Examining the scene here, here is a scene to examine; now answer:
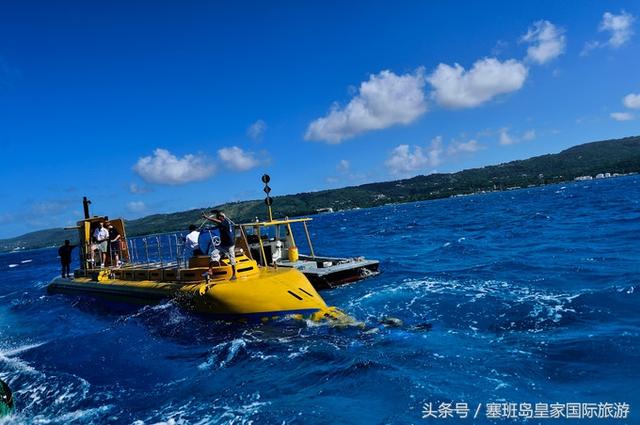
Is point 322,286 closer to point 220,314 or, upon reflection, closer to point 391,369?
point 220,314

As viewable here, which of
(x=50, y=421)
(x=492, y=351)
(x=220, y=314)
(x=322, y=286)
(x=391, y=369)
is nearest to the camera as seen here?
(x=50, y=421)

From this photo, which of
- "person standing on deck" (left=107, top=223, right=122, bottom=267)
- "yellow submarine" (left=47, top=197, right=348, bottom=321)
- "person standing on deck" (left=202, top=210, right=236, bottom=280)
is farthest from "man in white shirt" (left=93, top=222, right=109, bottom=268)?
"person standing on deck" (left=202, top=210, right=236, bottom=280)

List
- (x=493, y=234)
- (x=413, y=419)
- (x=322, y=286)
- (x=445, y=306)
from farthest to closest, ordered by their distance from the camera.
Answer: (x=493, y=234), (x=322, y=286), (x=445, y=306), (x=413, y=419)

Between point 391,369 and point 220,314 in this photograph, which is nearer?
point 391,369

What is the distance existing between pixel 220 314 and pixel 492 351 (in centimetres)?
816

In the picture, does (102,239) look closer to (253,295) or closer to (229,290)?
(229,290)

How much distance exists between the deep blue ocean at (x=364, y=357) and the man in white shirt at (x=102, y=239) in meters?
6.09

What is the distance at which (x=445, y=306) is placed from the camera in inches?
604

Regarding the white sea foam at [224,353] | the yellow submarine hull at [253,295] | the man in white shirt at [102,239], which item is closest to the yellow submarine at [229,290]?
the yellow submarine hull at [253,295]

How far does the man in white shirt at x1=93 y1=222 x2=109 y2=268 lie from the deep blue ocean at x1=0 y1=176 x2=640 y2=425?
6088 millimetres

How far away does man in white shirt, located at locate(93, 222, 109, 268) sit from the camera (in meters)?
25.8

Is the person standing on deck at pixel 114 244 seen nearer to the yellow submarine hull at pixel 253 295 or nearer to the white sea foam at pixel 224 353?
the yellow submarine hull at pixel 253 295

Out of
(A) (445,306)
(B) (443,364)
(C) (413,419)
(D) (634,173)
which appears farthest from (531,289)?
(D) (634,173)

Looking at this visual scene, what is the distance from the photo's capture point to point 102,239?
2588 centimetres
